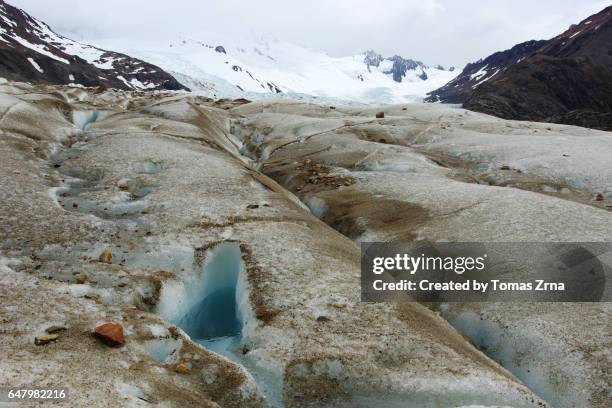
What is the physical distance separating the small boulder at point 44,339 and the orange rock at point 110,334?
894mm

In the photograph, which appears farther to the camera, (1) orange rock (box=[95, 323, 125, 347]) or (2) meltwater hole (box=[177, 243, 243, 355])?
(2) meltwater hole (box=[177, 243, 243, 355])

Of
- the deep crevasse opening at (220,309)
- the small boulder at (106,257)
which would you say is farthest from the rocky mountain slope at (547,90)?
the small boulder at (106,257)

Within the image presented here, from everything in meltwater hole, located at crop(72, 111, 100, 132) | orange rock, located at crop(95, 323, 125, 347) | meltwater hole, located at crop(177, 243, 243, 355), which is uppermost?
meltwater hole, located at crop(72, 111, 100, 132)

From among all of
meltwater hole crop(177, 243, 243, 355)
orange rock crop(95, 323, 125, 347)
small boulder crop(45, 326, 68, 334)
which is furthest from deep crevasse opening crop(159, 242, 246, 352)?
small boulder crop(45, 326, 68, 334)

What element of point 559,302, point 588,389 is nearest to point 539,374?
point 588,389

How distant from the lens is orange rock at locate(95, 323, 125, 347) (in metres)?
10.5

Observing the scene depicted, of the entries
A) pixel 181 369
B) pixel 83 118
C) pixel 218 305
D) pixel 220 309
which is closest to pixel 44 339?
pixel 181 369

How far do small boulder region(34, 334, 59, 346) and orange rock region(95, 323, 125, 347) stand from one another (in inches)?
35.2

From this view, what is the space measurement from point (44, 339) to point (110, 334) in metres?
1.33

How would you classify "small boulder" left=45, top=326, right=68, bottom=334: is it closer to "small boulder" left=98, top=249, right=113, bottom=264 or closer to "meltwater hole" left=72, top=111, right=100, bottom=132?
"small boulder" left=98, top=249, right=113, bottom=264

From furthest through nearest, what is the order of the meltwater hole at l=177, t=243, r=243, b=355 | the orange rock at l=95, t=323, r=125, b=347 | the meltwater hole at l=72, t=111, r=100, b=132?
the meltwater hole at l=72, t=111, r=100, b=132 < the meltwater hole at l=177, t=243, r=243, b=355 < the orange rock at l=95, t=323, r=125, b=347

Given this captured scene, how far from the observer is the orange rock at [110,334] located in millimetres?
10531

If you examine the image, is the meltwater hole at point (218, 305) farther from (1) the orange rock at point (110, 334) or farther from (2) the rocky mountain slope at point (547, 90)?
(2) the rocky mountain slope at point (547, 90)

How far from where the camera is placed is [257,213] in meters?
20.2
